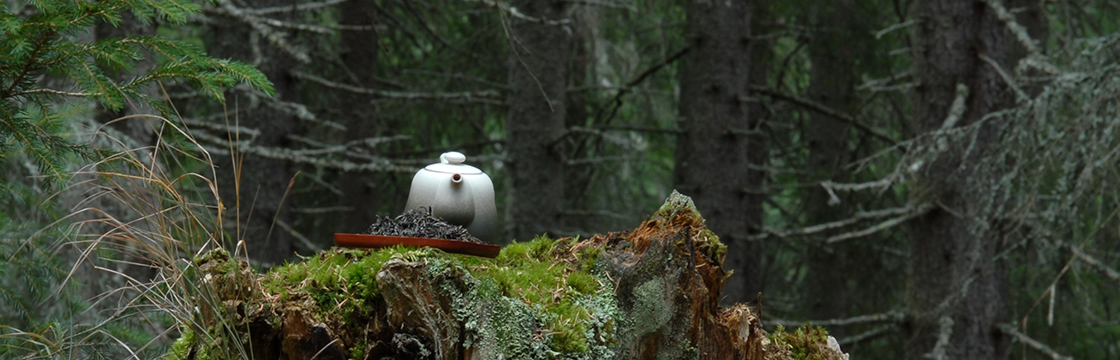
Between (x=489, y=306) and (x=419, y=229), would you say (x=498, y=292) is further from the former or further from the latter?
(x=419, y=229)

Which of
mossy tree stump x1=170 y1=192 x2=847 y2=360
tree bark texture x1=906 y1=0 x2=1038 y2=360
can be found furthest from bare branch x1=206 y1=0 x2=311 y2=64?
tree bark texture x1=906 y1=0 x2=1038 y2=360

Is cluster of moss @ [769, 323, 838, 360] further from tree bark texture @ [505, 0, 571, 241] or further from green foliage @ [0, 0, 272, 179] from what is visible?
tree bark texture @ [505, 0, 571, 241]

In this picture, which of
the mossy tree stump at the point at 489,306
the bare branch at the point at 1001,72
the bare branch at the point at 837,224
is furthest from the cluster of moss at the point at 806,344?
the bare branch at the point at 837,224

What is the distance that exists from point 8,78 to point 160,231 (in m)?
0.74

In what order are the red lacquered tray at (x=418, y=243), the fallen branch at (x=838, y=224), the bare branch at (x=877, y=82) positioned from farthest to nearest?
the bare branch at (x=877, y=82), the fallen branch at (x=838, y=224), the red lacquered tray at (x=418, y=243)

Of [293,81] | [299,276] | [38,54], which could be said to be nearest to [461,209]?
[299,276]

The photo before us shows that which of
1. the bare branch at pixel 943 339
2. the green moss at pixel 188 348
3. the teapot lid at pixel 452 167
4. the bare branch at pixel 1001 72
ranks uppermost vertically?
the bare branch at pixel 1001 72

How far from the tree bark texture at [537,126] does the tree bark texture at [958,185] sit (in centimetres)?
284

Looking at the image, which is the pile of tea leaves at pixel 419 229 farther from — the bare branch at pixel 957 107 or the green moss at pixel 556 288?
the bare branch at pixel 957 107

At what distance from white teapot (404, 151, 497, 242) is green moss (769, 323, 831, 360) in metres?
1.03

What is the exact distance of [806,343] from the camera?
2.94 m

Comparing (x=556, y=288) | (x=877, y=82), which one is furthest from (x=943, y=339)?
(x=556, y=288)

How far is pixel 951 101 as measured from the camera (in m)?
6.58

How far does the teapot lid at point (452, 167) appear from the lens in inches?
121
